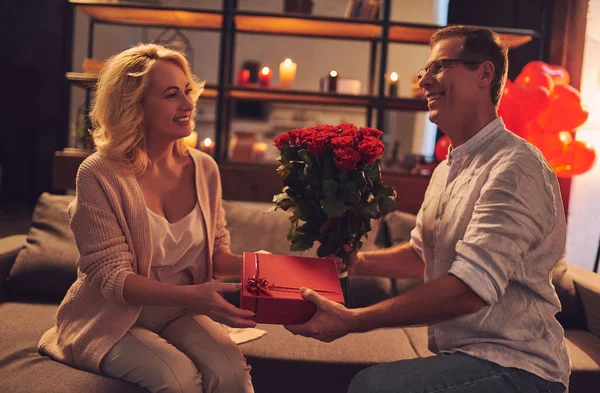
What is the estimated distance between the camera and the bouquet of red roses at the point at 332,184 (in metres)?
1.43

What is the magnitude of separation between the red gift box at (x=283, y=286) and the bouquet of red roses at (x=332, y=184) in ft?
0.29

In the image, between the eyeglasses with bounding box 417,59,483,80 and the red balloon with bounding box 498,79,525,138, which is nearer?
the eyeglasses with bounding box 417,59,483,80

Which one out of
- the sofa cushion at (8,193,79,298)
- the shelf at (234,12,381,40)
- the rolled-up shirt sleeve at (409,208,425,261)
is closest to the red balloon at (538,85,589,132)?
the shelf at (234,12,381,40)

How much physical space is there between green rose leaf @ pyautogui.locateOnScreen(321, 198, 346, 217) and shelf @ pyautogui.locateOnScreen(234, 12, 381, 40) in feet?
7.68

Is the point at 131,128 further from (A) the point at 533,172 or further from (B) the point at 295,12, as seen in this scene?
(B) the point at 295,12

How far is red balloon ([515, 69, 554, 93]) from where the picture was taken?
2805 millimetres

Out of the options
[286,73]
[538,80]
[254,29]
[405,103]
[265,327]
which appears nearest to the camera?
[265,327]

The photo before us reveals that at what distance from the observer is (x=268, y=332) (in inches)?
80.6

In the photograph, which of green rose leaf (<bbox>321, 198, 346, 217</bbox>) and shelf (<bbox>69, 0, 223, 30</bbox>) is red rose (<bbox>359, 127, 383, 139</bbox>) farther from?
shelf (<bbox>69, 0, 223, 30</bbox>)

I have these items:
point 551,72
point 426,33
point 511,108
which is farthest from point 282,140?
point 426,33

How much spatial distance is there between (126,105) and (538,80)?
2.09 meters

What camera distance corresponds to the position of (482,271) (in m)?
1.23

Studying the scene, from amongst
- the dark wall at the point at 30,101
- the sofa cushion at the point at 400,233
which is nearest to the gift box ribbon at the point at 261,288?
the sofa cushion at the point at 400,233

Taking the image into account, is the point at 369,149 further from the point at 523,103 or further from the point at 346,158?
the point at 523,103
